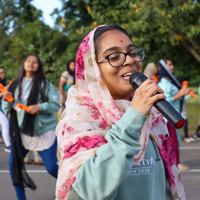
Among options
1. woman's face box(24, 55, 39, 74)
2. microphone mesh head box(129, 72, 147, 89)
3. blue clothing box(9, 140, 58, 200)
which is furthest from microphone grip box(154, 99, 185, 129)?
woman's face box(24, 55, 39, 74)

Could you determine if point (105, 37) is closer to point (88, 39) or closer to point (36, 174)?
point (88, 39)

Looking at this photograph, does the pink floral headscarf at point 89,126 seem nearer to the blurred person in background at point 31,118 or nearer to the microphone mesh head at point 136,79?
the microphone mesh head at point 136,79

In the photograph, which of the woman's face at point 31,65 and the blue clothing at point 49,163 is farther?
the woman's face at point 31,65

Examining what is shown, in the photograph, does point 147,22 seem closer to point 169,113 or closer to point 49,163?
point 49,163

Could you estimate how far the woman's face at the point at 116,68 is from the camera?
6.04 ft

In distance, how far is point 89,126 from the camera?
1.80 metres

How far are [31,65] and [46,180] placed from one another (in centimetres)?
209

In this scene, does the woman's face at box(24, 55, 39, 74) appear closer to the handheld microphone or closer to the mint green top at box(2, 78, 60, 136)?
the mint green top at box(2, 78, 60, 136)

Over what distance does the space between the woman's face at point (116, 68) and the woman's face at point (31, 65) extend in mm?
3585

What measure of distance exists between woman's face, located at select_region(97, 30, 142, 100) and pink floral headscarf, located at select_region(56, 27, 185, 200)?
45 mm

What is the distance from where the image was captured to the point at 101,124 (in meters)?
1.85

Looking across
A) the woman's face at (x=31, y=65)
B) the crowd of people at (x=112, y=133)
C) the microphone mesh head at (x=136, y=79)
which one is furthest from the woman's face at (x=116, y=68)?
the woman's face at (x=31, y=65)

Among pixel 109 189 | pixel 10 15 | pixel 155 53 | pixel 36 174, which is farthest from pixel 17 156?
pixel 10 15

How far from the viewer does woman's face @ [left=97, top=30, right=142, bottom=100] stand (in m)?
1.84
